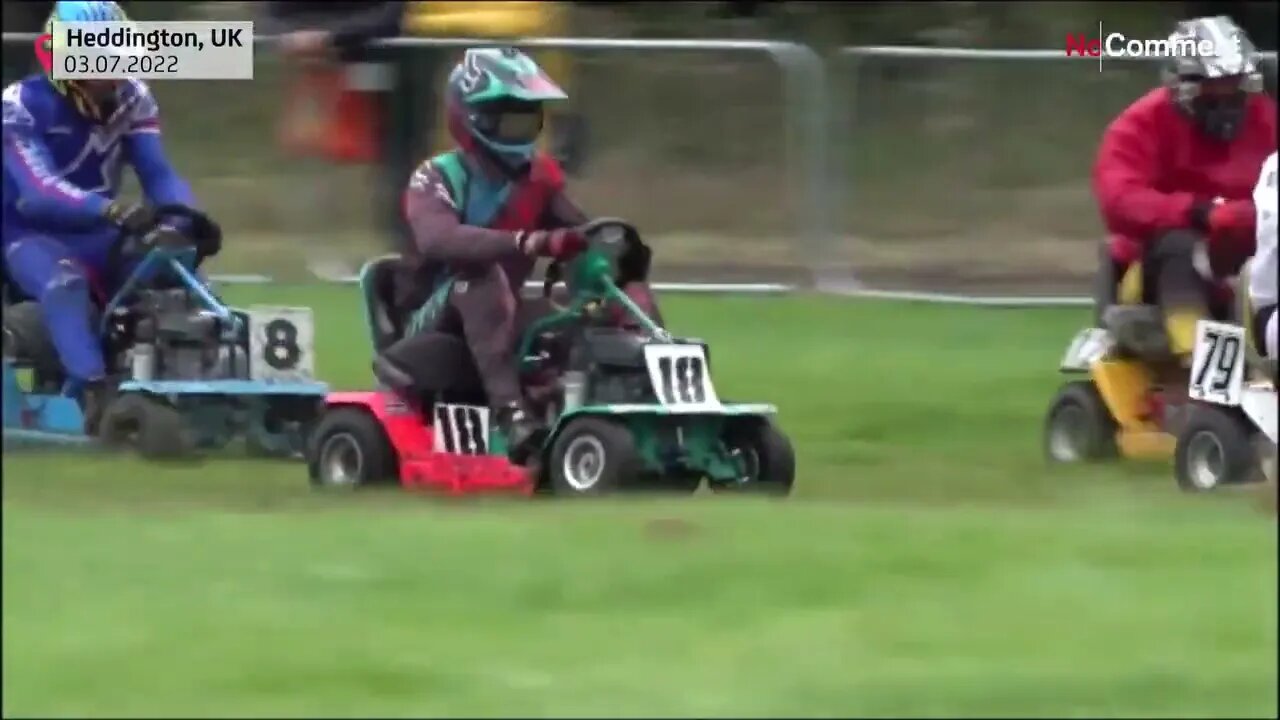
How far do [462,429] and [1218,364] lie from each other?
2.69m

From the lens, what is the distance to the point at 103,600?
8070mm

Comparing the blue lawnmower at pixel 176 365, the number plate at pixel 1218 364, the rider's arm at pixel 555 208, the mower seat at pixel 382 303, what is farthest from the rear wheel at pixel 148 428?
the number plate at pixel 1218 364

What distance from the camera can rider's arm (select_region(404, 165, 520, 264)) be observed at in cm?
1112

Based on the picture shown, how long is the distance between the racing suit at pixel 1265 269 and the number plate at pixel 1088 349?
3.55 feet

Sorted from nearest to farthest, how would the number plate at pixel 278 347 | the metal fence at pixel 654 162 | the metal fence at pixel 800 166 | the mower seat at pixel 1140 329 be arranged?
the mower seat at pixel 1140 329
the number plate at pixel 278 347
the metal fence at pixel 800 166
the metal fence at pixel 654 162

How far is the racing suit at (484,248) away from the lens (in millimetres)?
11219

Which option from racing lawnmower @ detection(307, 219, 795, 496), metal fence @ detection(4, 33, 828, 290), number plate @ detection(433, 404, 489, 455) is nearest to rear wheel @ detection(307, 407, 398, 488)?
racing lawnmower @ detection(307, 219, 795, 496)

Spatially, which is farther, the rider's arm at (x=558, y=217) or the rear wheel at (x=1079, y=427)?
the rear wheel at (x=1079, y=427)

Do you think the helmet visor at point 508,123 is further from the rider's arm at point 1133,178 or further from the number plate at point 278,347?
the rider's arm at point 1133,178

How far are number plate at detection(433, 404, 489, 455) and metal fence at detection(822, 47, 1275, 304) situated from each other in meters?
5.67

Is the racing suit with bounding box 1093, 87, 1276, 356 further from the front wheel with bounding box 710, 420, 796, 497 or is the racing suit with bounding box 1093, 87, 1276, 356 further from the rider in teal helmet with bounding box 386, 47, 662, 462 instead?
the rider in teal helmet with bounding box 386, 47, 662, 462

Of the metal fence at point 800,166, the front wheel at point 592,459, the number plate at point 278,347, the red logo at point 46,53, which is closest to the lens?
the front wheel at point 592,459

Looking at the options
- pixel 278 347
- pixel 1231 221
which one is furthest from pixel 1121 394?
pixel 278 347
